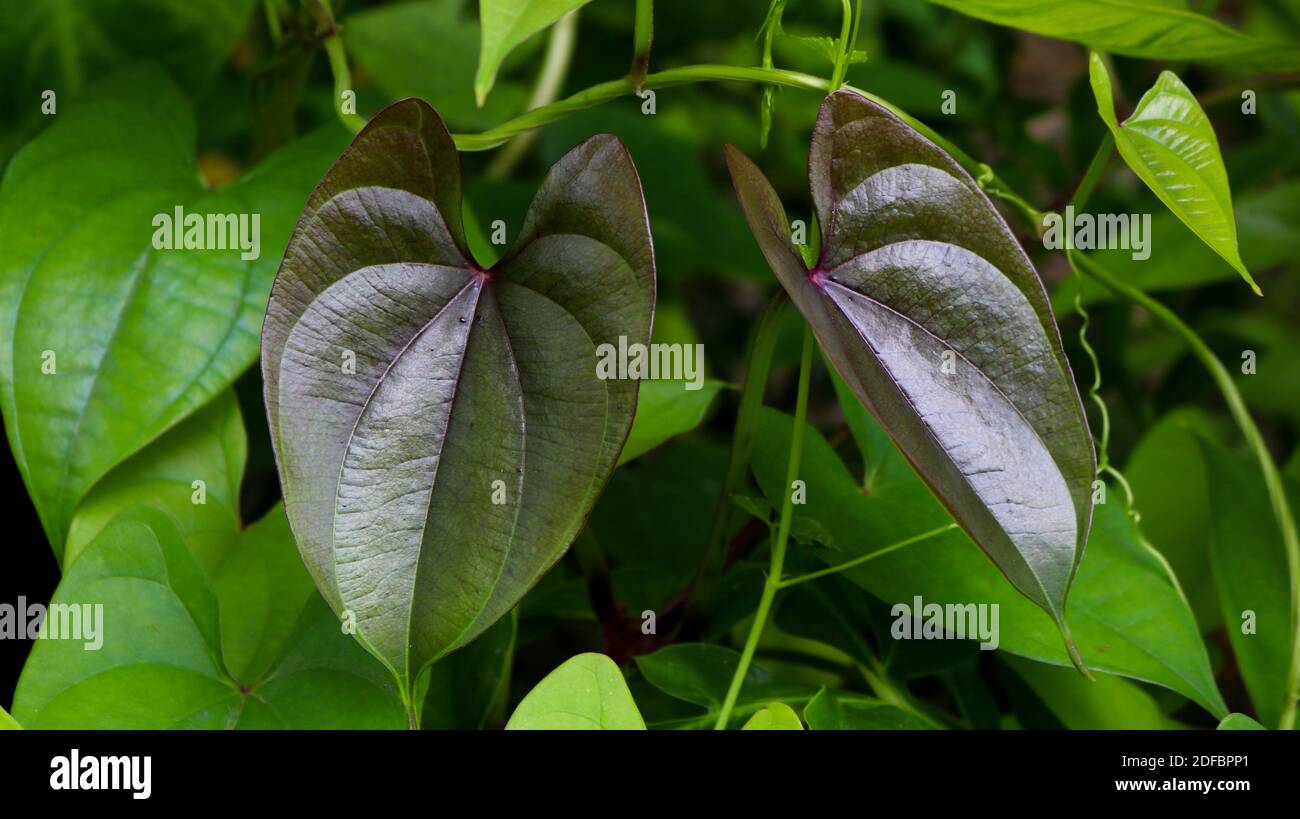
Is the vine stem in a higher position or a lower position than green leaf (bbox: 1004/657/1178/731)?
higher

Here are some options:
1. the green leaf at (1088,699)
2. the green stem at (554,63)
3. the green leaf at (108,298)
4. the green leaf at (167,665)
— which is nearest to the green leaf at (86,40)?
the green leaf at (108,298)

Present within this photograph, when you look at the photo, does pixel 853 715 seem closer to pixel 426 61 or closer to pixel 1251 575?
pixel 1251 575

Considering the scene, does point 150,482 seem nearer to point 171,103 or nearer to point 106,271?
point 106,271

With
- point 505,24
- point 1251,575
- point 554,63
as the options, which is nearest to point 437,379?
point 505,24

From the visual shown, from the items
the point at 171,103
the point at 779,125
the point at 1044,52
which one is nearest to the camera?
the point at 171,103

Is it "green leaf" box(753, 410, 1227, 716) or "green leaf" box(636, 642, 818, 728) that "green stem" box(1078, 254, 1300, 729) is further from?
"green leaf" box(636, 642, 818, 728)

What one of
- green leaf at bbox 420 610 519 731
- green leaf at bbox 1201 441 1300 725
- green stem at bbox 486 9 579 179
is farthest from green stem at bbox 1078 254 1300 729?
green stem at bbox 486 9 579 179

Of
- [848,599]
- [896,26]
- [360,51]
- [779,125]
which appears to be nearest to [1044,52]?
[896,26]
